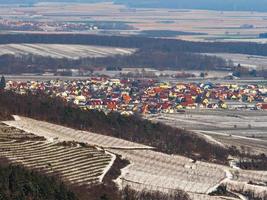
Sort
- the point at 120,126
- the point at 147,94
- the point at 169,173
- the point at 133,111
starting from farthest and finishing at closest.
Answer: the point at 147,94 → the point at 133,111 → the point at 120,126 → the point at 169,173

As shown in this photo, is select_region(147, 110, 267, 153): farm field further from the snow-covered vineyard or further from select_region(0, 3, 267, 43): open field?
select_region(0, 3, 267, 43): open field

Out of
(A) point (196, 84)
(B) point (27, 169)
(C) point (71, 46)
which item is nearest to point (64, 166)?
(B) point (27, 169)

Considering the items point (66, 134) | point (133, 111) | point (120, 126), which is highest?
point (66, 134)

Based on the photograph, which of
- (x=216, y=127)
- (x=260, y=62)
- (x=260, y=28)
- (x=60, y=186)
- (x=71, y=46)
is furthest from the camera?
(x=260, y=28)

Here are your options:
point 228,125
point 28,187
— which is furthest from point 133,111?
point 28,187

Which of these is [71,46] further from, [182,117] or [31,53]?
[182,117]

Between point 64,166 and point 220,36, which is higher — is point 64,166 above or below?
above

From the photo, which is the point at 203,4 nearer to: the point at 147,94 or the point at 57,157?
the point at 147,94
